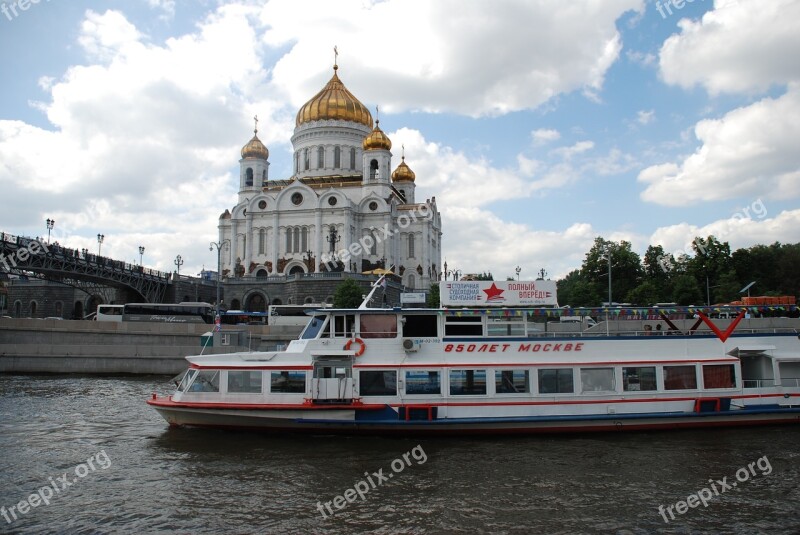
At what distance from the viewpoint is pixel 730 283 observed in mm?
59062

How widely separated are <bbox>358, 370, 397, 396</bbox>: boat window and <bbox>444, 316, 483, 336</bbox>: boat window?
6.83 ft

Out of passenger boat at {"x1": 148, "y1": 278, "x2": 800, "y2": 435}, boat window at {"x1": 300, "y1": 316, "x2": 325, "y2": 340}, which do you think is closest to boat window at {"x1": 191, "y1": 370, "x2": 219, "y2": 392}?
passenger boat at {"x1": 148, "y1": 278, "x2": 800, "y2": 435}

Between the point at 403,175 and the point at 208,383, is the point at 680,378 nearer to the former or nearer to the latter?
the point at 208,383

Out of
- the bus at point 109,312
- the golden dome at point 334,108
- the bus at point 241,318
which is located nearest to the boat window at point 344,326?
the bus at point 241,318

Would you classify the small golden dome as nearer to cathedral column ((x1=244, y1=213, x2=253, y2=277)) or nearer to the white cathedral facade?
the white cathedral facade

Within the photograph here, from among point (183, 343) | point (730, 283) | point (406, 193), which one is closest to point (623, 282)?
point (730, 283)

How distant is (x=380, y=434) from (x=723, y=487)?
827cm

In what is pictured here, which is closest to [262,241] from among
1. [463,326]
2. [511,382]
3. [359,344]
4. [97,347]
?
[97,347]

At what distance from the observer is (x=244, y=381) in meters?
16.8

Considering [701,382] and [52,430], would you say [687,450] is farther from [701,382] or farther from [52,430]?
[52,430]

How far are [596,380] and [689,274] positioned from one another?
5465 centimetres
